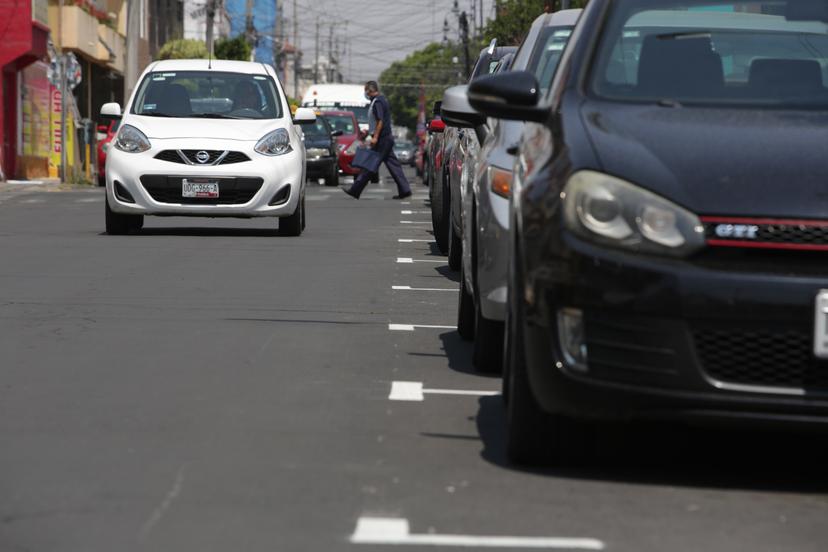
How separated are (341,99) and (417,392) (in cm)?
4555

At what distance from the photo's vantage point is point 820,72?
20.9 ft

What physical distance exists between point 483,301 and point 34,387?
1829 millimetres

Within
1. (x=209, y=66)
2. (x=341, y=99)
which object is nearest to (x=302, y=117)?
(x=209, y=66)

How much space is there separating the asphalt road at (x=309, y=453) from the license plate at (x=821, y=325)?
0.45 metres

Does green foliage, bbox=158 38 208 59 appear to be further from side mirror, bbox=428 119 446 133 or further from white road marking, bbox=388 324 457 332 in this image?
white road marking, bbox=388 324 457 332

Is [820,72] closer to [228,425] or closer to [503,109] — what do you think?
[503,109]

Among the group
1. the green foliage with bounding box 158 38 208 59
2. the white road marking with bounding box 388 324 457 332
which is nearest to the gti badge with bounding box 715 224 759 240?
the white road marking with bounding box 388 324 457 332

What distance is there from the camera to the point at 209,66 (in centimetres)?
1828

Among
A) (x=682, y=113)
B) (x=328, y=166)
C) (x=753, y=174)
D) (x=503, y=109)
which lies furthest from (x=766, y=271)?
(x=328, y=166)

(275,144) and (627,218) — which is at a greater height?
(627,218)

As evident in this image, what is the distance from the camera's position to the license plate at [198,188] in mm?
16719

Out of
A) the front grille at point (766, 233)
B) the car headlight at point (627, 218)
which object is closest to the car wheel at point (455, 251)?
the car headlight at point (627, 218)

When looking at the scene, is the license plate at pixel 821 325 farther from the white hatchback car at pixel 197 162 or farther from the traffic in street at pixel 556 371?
the white hatchback car at pixel 197 162

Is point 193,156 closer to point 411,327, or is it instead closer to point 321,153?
point 411,327
